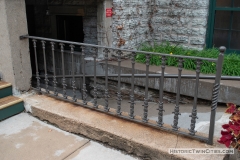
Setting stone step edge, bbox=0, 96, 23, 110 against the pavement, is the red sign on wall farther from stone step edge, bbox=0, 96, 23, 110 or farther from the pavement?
the pavement

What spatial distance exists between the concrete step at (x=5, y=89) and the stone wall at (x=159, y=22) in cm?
266

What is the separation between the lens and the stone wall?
5625 millimetres

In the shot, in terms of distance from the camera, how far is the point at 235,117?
2100 millimetres

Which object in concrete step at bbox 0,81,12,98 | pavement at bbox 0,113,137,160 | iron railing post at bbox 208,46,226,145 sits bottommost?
pavement at bbox 0,113,137,160

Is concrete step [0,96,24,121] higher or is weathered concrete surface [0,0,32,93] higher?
weathered concrete surface [0,0,32,93]

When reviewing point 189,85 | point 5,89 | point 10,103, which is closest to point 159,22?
point 189,85

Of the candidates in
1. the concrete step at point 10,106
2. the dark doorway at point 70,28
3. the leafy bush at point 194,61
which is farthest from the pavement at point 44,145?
the dark doorway at point 70,28

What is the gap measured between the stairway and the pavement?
0.39 feet

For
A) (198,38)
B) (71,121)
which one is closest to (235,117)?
(71,121)

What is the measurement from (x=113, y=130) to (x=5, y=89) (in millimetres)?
1693

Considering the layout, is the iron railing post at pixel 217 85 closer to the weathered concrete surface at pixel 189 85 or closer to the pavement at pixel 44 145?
the pavement at pixel 44 145

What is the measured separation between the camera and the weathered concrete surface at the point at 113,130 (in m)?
2.54

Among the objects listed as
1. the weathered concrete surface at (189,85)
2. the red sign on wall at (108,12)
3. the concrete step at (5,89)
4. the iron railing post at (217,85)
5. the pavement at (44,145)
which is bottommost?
the pavement at (44,145)

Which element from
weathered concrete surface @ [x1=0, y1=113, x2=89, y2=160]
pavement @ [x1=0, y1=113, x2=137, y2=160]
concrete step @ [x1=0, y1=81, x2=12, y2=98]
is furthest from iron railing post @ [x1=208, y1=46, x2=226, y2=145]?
concrete step @ [x1=0, y1=81, x2=12, y2=98]
